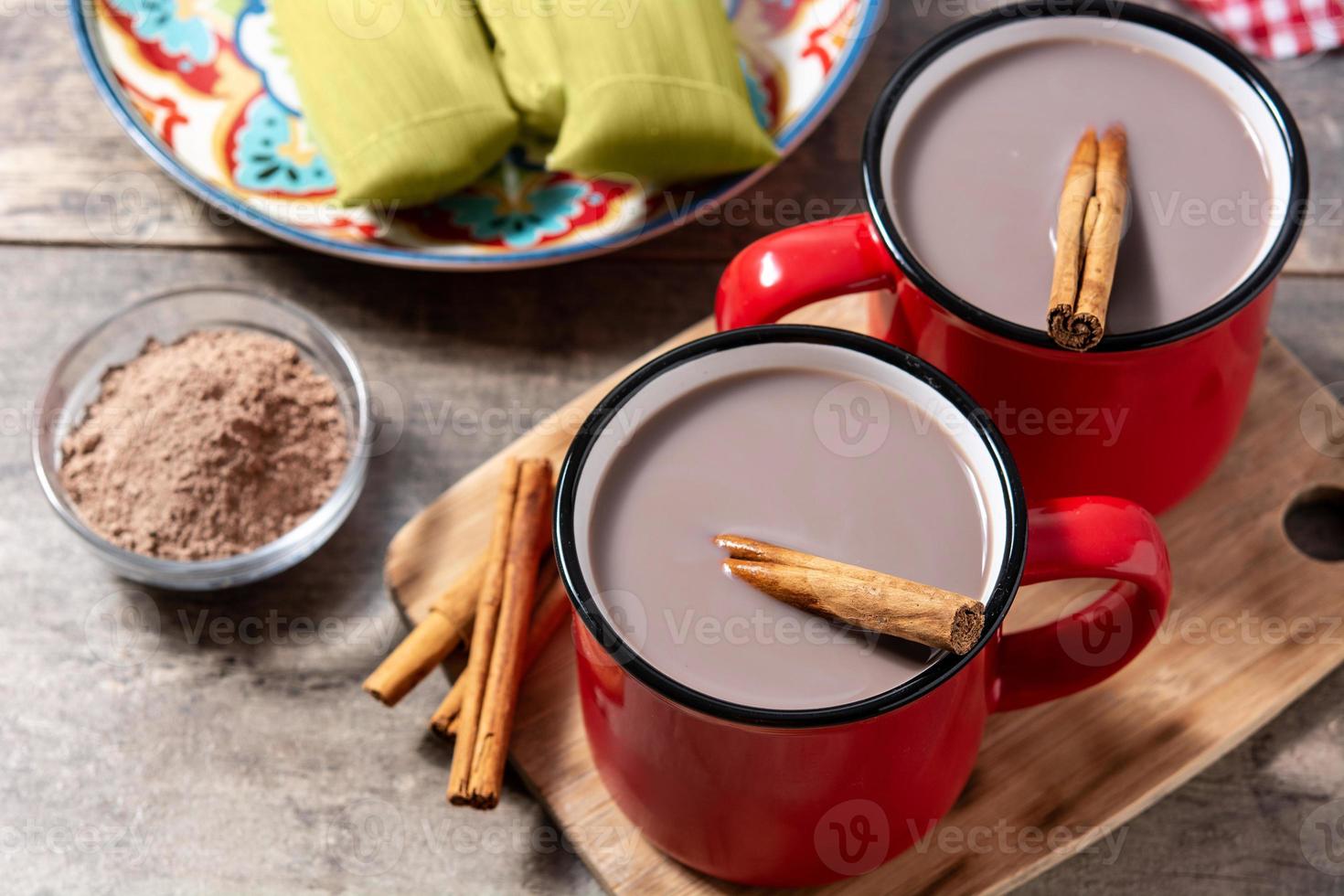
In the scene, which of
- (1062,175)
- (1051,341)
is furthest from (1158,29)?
(1051,341)

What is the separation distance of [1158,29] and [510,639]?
56 centimetres

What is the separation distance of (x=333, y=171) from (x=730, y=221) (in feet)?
1.08

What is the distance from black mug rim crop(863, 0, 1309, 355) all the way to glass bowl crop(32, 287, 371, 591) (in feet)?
1.48

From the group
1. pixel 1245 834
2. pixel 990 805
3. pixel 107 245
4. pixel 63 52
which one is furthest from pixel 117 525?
pixel 1245 834

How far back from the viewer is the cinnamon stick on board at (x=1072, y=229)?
0.73 m

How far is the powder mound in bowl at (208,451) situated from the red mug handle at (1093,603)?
1.76 ft

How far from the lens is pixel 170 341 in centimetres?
111

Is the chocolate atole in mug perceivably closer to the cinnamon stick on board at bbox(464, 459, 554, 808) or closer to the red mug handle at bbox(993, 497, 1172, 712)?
the red mug handle at bbox(993, 497, 1172, 712)

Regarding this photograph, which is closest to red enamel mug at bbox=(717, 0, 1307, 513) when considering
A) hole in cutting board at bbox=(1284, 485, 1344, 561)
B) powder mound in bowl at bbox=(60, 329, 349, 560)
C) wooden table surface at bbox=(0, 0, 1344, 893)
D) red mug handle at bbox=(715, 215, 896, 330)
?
red mug handle at bbox=(715, 215, 896, 330)

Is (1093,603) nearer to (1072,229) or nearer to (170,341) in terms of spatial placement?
(1072,229)

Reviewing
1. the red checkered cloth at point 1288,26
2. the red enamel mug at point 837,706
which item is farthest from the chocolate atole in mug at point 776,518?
the red checkered cloth at point 1288,26

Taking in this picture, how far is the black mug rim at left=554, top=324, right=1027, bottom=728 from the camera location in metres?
0.63

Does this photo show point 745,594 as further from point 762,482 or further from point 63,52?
point 63,52

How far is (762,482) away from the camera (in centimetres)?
72
